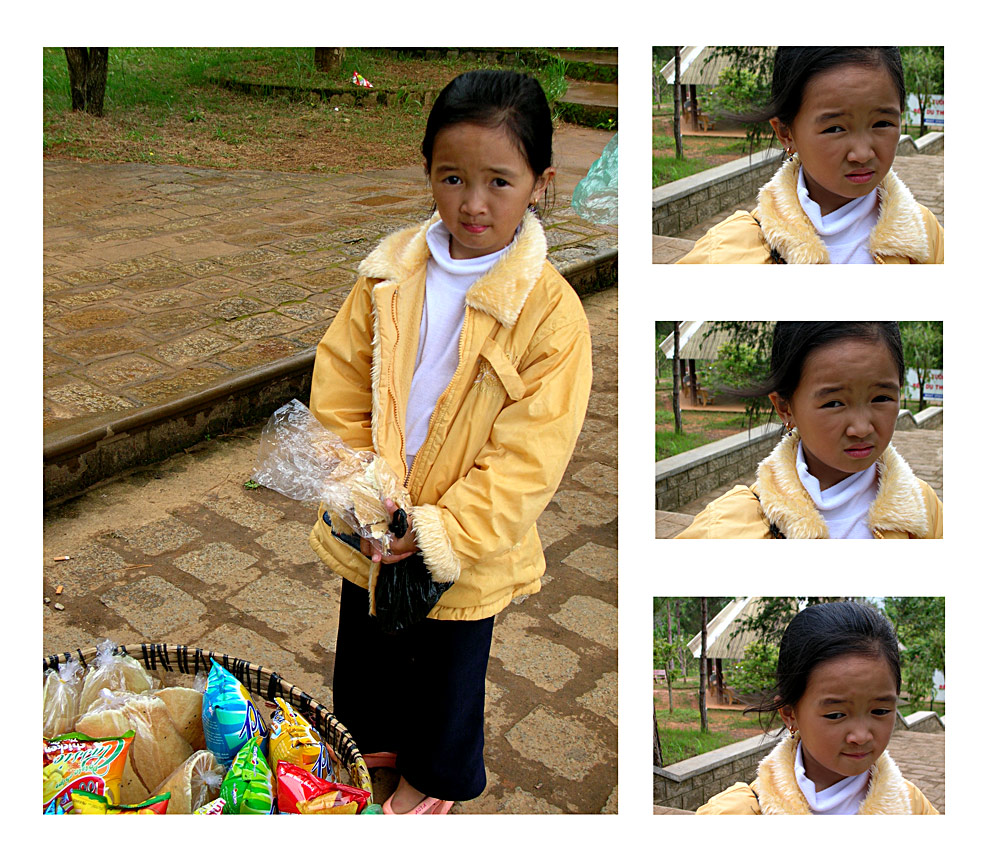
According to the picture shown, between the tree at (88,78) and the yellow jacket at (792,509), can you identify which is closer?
the yellow jacket at (792,509)

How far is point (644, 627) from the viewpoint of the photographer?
5.09 feet

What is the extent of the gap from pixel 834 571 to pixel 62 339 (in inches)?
136

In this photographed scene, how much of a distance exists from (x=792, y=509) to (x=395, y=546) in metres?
0.67

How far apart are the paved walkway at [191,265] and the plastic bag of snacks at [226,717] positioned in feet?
5.61

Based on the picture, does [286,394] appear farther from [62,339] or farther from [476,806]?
[476,806]

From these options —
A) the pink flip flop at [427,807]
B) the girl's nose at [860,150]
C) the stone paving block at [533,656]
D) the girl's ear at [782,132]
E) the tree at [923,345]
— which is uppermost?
the girl's ear at [782,132]

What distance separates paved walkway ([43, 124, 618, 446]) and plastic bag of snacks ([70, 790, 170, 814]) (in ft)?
5.76

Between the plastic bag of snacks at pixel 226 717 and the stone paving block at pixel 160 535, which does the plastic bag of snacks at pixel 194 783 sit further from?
the stone paving block at pixel 160 535

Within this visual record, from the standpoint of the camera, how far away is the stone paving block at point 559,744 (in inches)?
90.2

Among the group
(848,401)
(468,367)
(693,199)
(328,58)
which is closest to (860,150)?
(693,199)

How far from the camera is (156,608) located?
8.97 ft

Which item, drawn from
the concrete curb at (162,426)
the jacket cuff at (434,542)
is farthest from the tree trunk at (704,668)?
the concrete curb at (162,426)

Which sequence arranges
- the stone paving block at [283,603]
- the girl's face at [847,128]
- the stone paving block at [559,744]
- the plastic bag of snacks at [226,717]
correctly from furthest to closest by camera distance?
the stone paving block at [283,603]
the stone paving block at [559,744]
the plastic bag of snacks at [226,717]
the girl's face at [847,128]

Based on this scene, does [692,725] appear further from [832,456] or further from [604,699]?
[604,699]
